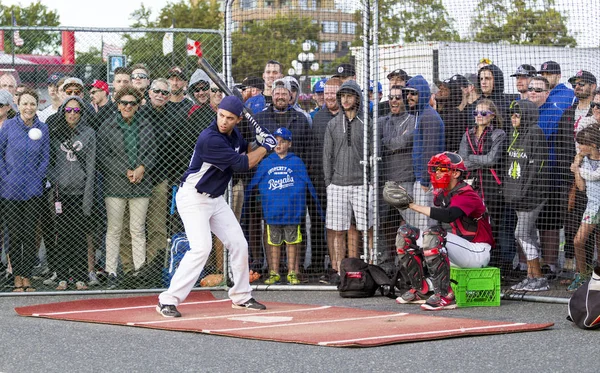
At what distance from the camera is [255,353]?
673cm

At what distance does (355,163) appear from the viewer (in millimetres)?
10688

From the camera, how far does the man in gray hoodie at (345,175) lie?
420 inches

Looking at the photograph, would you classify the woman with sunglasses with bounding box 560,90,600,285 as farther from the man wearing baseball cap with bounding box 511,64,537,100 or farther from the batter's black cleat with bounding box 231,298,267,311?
the batter's black cleat with bounding box 231,298,267,311

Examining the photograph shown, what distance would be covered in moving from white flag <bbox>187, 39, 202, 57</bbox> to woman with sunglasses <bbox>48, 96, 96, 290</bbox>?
4.61 feet

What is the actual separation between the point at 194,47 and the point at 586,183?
470 cm

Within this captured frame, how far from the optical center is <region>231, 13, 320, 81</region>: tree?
447 inches

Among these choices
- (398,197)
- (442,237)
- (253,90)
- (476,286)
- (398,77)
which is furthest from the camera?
(253,90)

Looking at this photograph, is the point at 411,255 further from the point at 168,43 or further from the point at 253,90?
the point at 168,43

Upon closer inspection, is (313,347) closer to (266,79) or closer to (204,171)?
(204,171)

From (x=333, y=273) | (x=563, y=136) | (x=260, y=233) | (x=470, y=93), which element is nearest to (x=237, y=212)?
(x=260, y=233)

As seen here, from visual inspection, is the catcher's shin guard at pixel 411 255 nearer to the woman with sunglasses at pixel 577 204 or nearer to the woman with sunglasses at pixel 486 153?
the woman with sunglasses at pixel 486 153

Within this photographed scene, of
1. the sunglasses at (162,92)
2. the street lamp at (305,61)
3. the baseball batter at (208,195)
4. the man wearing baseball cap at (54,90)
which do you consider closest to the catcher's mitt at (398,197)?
the baseball batter at (208,195)

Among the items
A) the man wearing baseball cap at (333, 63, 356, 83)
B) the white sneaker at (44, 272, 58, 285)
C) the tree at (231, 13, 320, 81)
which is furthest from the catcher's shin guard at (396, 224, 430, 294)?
the white sneaker at (44, 272, 58, 285)

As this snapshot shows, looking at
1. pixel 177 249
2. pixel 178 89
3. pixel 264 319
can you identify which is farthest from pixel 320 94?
pixel 264 319
